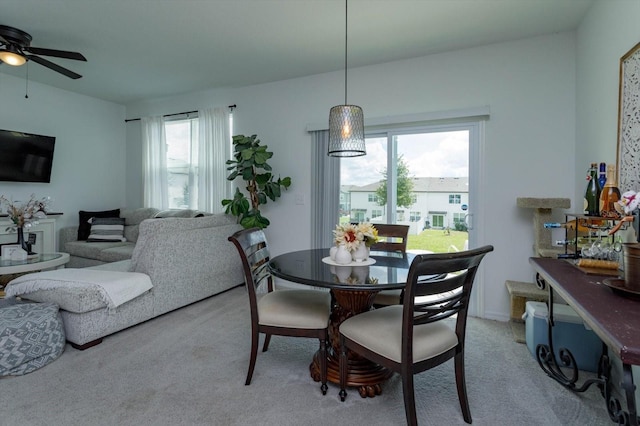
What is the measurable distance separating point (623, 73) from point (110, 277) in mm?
3795

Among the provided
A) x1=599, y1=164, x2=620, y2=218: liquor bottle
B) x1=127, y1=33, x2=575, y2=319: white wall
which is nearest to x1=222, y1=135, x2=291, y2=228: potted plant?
x1=127, y1=33, x2=575, y2=319: white wall

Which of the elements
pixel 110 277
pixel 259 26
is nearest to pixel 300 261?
pixel 110 277

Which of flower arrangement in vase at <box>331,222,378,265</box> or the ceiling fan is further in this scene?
the ceiling fan

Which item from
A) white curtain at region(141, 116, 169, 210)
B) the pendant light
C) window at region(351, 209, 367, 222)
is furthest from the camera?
white curtain at region(141, 116, 169, 210)

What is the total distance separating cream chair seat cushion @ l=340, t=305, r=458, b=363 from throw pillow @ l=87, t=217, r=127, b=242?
4.28 meters

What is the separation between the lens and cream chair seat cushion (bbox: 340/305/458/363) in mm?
1521

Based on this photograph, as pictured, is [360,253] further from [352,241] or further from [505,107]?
[505,107]

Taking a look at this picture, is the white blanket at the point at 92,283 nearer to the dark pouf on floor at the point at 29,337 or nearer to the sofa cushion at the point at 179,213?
the dark pouf on floor at the point at 29,337

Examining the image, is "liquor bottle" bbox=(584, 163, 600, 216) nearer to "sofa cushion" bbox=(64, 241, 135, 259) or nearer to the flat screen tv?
"sofa cushion" bbox=(64, 241, 135, 259)

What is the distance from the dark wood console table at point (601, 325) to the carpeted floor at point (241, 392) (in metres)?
0.14

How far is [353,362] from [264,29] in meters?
2.81

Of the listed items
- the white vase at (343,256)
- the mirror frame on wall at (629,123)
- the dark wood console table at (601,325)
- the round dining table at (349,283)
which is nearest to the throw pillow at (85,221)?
the round dining table at (349,283)

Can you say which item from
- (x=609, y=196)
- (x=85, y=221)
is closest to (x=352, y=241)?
(x=609, y=196)

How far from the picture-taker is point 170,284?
124 inches
